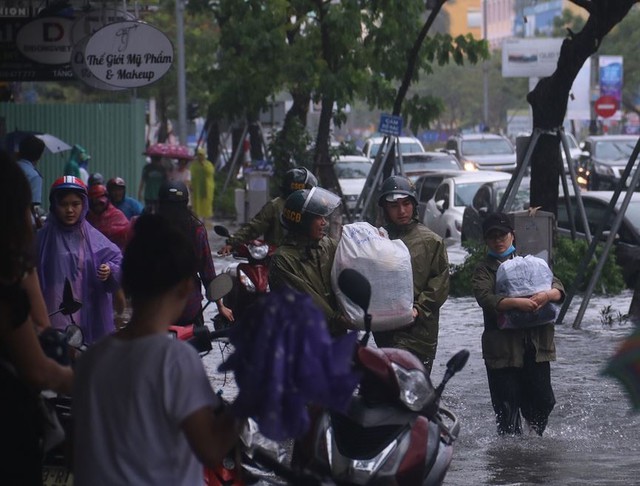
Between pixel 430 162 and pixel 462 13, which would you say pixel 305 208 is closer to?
pixel 430 162

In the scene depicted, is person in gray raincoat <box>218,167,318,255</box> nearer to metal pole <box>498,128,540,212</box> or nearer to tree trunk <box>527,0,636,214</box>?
metal pole <box>498,128,540,212</box>

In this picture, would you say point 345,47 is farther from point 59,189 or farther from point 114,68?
point 59,189

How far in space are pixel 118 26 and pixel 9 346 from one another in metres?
10.5

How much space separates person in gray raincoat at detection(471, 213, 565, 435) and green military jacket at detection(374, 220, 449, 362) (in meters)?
0.29

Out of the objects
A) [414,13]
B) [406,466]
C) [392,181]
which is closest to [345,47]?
[414,13]

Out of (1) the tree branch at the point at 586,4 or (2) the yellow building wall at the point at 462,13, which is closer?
(1) the tree branch at the point at 586,4

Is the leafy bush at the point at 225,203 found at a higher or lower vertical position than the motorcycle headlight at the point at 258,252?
lower

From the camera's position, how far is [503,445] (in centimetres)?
934

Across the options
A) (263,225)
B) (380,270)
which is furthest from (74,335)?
(263,225)

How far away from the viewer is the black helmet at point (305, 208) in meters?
8.16

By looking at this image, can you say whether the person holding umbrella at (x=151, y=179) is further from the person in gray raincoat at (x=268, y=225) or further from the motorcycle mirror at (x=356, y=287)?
the motorcycle mirror at (x=356, y=287)

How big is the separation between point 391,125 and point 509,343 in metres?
15.5

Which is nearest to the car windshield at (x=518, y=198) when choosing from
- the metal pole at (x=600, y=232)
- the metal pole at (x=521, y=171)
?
the metal pole at (x=521, y=171)

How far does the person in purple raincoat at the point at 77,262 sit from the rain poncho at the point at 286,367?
448 centimetres
